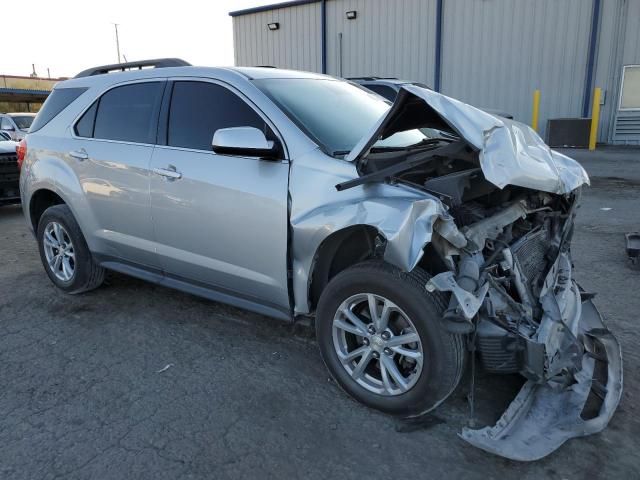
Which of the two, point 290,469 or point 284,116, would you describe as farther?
point 284,116

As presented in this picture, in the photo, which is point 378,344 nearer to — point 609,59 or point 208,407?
point 208,407

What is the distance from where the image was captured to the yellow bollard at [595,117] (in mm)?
16047

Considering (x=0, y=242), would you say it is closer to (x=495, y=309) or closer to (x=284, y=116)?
(x=284, y=116)

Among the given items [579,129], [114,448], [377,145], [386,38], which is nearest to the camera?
[114,448]

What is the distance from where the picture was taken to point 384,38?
20.3 m

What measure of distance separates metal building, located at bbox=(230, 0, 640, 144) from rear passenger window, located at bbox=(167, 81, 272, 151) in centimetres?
1648

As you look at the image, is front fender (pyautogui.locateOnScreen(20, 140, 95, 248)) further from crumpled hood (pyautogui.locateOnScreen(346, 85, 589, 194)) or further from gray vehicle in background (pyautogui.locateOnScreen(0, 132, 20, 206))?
gray vehicle in background (pyautogui.locateOnScreen(0, 132, 20, 206))

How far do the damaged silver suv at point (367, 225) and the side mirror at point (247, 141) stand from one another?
1cm

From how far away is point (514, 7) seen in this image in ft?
56.9

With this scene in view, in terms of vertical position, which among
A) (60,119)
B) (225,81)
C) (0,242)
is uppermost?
(225,81)

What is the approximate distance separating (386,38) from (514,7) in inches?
191

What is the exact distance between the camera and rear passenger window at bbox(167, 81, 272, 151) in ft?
11.3

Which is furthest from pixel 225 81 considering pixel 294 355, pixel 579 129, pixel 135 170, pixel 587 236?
pixel 579 129

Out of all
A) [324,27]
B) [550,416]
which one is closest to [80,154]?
[550,416]
